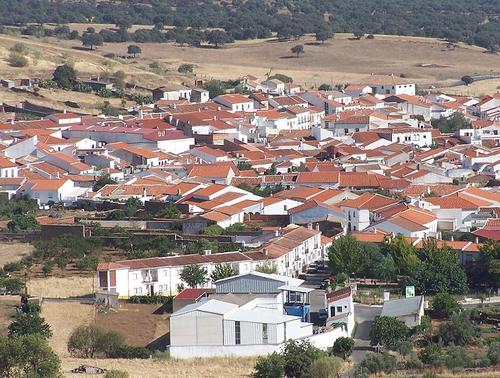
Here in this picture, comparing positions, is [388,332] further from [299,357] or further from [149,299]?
[149,299]

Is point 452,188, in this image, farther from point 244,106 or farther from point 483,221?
point 244,106

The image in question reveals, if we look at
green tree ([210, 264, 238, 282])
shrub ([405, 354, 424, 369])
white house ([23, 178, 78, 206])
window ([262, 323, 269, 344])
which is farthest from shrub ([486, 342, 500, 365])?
white house ([23, 178, 78, 206])

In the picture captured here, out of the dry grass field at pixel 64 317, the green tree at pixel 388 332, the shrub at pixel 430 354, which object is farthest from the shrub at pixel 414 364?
the dry grass field at pixel 64 317

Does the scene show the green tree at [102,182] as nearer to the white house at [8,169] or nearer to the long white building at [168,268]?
the white house at [8,169]

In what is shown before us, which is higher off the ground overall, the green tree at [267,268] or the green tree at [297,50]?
the green tree at [267,268]

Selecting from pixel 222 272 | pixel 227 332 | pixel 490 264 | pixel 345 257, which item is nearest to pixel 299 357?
pixel 227 332

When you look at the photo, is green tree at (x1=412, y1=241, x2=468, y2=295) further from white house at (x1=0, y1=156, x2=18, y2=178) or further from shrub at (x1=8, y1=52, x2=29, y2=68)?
shrub at (x1=8, y1=52, x2=29, y2=68)
